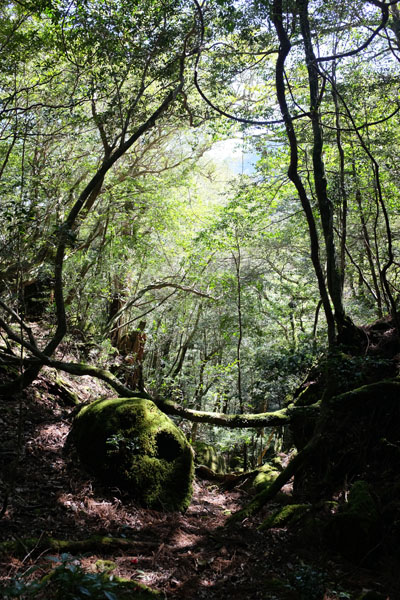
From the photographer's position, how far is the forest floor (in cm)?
351

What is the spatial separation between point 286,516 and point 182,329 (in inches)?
436

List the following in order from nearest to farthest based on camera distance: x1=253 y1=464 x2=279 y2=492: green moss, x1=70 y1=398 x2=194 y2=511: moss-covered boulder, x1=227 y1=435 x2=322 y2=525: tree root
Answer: x1=227 y1=435 x2=322 y2=525: tree root → x1=70 y1=398 x2=194 y2=511: moss-covered boulder → x1=253 y1=464 x2=279 y2=492: green moss

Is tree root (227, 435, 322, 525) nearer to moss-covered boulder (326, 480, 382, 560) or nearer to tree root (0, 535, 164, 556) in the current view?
moss-covered boulder (326, 480, 382, 560)

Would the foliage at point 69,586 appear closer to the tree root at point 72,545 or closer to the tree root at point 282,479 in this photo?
the tree root at point 72,545

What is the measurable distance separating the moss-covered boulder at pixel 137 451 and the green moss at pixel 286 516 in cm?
175

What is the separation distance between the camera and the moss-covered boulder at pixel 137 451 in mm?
6059

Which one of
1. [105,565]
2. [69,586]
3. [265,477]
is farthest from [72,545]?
[265,477]

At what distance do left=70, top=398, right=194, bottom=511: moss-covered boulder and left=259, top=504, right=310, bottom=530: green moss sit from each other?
5.74 ft

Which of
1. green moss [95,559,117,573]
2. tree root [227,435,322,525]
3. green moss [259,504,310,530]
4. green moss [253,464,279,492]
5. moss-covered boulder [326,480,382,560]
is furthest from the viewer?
green moss [253,464,279,492]

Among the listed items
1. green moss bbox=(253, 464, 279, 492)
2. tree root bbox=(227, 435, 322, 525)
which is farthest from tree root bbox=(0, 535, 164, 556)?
green moss bbox=(253, 464, 279, 492)

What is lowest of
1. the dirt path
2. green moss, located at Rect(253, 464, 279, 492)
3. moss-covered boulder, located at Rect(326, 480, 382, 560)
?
green moss, located at Rect(253, 464, 279, 492)

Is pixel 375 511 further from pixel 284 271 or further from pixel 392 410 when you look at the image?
pixel 284 271

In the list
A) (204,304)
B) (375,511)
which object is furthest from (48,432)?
(204,304)

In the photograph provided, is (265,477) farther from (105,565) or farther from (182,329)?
(182,329)
